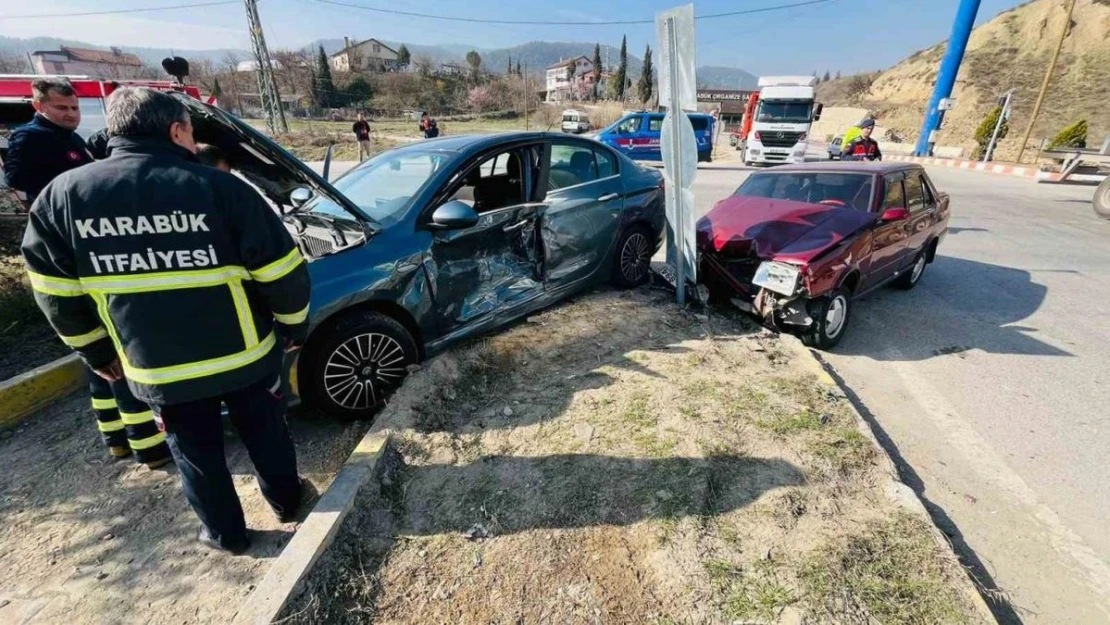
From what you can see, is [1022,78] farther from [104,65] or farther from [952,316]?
[104,65]

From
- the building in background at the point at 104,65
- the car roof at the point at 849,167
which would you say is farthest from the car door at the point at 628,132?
the building in background at the point at 104,65

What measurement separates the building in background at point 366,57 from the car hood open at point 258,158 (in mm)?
75233

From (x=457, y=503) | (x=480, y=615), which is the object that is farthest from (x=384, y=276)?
(x=480, y=615)

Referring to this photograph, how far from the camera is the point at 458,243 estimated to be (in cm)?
341

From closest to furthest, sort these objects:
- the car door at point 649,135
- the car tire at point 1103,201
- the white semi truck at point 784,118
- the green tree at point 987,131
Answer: the car tire at point 1103,201, the white semi truck at point 784,118, the car door at point 649,135, the green tree at point 987,131

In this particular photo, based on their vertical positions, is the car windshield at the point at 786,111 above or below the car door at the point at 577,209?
above

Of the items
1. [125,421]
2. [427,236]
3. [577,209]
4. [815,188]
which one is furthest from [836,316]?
[125,421]

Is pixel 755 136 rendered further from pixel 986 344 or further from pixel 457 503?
pixel 457 503

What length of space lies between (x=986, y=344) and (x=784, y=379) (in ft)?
7.87

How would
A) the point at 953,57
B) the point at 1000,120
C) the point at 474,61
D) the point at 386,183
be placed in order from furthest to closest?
the point at 474,61
the point at 953,57
the point at 1000,120
the point at 386,183

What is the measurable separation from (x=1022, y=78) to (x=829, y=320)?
175 feet

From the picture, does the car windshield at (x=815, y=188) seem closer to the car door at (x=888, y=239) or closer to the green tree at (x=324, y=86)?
the car door at (x=888, y=239)

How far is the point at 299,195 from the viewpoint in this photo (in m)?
3.35

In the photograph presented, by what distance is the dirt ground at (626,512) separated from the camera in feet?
6.42
